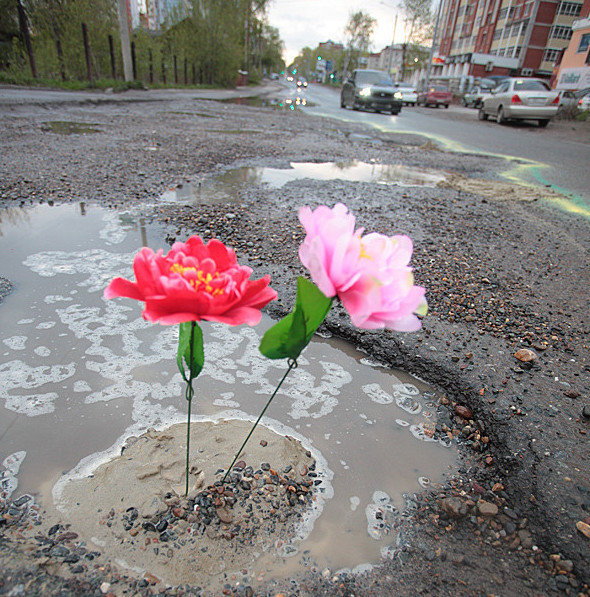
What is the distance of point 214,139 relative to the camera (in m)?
7.22

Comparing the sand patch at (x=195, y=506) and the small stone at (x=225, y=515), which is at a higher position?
the small stone at (x=225, y=515)

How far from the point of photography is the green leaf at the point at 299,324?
2.80ft

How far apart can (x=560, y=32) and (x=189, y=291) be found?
55643mm

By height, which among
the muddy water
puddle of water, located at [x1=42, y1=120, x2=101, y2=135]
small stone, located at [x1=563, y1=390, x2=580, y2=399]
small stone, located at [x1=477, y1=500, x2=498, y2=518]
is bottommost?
the muddy water

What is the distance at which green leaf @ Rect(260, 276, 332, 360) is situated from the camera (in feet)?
2.80

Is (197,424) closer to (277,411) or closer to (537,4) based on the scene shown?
(277,411)

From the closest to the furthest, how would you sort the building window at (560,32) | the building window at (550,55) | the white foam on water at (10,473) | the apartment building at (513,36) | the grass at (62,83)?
the white foam on water at (10,473) → the grass at (62,83) → the apartment building at (513,36) → the building window at (560,32) → the building window at (550,55)

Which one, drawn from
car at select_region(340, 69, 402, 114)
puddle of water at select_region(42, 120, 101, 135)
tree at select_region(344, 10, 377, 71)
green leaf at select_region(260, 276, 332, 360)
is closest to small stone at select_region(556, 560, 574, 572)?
green leaf at select_region(260, 276, 332, 360)

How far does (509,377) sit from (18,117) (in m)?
9.20

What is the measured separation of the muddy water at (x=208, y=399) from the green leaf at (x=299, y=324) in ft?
1.96

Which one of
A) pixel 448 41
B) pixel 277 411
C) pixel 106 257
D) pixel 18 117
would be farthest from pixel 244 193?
pixel 448 41

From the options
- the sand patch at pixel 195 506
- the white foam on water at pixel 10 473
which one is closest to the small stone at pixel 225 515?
the sand patch at pixel 195 506

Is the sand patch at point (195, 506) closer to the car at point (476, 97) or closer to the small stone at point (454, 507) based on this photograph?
the small stone at point (454, 507)

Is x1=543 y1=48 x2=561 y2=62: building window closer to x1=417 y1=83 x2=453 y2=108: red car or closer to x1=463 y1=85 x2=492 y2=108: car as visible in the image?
x1=463 y1=85 x2=492 y2=108: car
